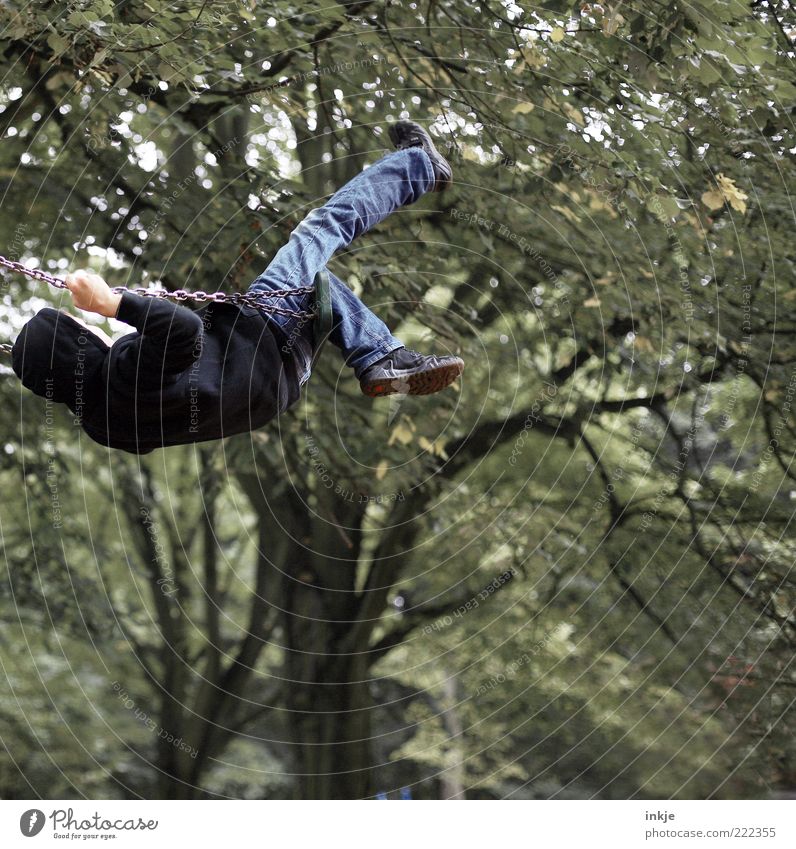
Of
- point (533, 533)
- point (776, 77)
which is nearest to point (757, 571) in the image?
point (533, 533)

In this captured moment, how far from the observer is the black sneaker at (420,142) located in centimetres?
524

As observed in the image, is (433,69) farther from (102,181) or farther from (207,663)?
(207,663)

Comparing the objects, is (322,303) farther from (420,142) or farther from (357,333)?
(420,142)

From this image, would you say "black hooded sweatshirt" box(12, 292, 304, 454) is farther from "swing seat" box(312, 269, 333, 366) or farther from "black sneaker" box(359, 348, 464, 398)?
"black sneaker" box(359, 348, 464, 398)

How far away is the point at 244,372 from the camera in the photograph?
15.0ft

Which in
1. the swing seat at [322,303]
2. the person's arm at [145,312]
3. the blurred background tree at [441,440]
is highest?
the person's arm at [145,312]

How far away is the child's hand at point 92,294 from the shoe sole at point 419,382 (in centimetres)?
126

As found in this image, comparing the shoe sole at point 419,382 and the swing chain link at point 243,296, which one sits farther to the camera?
the shoe sole at point 419,382

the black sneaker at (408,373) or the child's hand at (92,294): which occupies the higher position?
the child's hand at (92,294)

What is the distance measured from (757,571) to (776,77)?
13.7 feet

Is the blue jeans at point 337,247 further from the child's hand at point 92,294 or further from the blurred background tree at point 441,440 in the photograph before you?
the blurred background tree at point 441,440

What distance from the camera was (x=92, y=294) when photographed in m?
3.93

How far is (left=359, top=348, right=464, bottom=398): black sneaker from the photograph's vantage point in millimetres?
4723

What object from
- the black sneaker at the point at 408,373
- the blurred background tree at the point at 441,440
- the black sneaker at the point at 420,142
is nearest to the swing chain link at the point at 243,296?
the black sneaker at the point at 408,373
